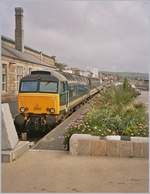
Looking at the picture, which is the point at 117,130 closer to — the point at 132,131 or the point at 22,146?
the point at 132,131

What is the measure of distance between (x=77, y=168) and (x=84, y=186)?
3.97 ft

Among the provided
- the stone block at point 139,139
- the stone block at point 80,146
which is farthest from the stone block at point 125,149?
the stone block at point 80,146

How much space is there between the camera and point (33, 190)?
554 cm

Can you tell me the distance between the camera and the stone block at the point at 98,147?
26.4ft

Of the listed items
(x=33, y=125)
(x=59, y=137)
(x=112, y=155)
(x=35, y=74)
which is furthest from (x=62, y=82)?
(x=112, y=155)

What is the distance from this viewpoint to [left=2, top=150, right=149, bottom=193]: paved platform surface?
565 cm

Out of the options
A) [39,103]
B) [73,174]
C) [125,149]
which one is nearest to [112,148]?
[125,149]

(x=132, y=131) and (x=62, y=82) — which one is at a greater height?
(x=62, y=82)

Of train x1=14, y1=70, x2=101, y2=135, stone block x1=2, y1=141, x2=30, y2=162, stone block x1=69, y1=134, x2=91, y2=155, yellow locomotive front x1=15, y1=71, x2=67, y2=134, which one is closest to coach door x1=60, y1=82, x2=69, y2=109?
train x1=14, y1=70, x2=101, y2=135

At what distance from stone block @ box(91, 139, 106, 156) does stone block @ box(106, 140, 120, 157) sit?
84 mm

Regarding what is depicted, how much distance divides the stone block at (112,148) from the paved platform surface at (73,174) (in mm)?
232

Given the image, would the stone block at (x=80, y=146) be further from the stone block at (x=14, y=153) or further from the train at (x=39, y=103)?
the train at (x=39, y=103)

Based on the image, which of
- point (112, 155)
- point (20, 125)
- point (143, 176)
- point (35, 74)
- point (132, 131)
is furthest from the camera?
point (35, 74)

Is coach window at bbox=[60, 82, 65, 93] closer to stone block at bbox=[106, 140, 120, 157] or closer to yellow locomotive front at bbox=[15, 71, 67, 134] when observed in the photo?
yellow locomotive front at bbox=[15, 71, 67, 134]
